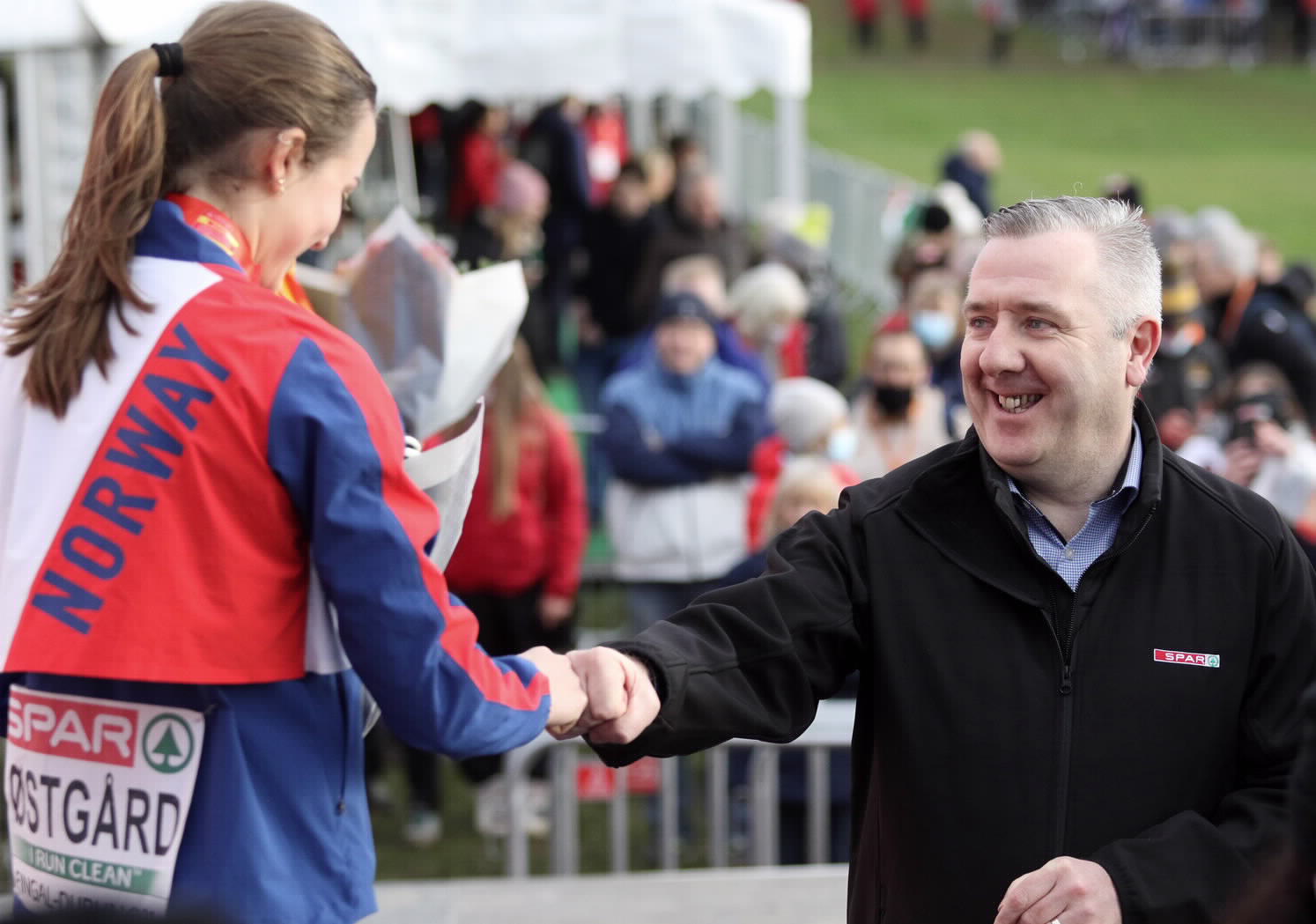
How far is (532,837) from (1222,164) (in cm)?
2832

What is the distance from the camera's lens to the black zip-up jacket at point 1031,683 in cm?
250

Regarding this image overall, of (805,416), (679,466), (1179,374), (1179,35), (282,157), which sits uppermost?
(1179,35)

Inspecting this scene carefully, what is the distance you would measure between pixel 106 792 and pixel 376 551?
516 mm

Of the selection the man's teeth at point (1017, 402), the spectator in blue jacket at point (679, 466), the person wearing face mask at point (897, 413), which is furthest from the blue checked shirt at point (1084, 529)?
the spectator in blue jacket at point (679, 466)

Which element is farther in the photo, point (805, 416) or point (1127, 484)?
point (805, 416)

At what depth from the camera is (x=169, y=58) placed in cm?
253

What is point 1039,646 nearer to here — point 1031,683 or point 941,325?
point 1031,683

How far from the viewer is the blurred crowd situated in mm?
6418

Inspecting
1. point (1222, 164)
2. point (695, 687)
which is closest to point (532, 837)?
point (695, 687)

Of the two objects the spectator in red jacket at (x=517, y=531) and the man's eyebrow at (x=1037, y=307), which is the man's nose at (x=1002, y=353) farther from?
the spectator in red jacket at (x=517, y=531)

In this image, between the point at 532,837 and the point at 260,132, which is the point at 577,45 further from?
the point at 260,132

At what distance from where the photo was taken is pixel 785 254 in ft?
35.4

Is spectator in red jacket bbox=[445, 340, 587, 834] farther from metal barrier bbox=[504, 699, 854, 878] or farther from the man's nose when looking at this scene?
the man's nose

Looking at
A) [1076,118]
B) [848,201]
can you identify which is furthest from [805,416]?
[1076,118]
